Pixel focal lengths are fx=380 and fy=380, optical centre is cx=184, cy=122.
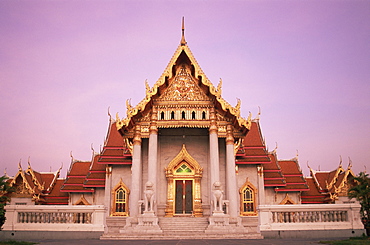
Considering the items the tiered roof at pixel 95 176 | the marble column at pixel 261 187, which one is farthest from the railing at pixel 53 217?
the marble column at pixel 261 187

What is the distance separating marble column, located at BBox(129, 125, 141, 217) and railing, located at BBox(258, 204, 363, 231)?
609 centimetres

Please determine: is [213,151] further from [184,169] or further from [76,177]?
[76,177]

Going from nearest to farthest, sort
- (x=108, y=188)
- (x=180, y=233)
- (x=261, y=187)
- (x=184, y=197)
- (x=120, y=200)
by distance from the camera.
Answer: (x=180, y=233)
(x=184, y=197)
(x=120, y=200)
(x=108, y=188)
(x=261, y=187)

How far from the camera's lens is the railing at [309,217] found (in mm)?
14312

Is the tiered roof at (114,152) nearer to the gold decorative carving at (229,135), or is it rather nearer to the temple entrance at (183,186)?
the temple entrance at (183,186)

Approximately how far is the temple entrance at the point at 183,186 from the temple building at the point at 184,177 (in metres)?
0.05

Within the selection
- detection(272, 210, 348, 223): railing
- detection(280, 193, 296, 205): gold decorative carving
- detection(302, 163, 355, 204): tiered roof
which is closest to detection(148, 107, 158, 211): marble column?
detection(272, 210, 348, 223): railing

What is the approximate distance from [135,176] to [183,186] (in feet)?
10.4

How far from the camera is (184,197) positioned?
65.6 ft

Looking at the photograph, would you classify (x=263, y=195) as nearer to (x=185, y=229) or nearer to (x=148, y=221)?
(x=185, y=229)

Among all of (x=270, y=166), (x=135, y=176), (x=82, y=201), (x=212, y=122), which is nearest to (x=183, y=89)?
(x=212, y=122)

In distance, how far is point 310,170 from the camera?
1093 inches

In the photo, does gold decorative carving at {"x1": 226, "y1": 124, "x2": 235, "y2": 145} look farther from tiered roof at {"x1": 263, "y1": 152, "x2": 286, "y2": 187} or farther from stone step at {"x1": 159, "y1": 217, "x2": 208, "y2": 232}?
tiered roof at {"x1": 263, "y1": 152, "x2": 286, "y2": 187}

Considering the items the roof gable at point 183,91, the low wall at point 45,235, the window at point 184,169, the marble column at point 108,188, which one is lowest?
the low wall at point 45,235
